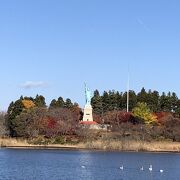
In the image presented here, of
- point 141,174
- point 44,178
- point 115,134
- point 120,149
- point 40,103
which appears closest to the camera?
point 44,178

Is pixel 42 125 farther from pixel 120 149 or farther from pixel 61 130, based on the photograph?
pixel 120 149

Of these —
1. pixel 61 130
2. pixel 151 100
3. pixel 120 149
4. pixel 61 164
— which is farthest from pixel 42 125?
pixel 61 164

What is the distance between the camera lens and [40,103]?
131125 mm

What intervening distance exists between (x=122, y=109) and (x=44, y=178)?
89.8 meters

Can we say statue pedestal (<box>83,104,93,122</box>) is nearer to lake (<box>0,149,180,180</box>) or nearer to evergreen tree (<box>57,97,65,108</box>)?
evergreen tree (<box>57,97,65,108</box>)

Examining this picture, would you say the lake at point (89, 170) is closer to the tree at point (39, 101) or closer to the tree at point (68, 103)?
the tree at point (39, 101)

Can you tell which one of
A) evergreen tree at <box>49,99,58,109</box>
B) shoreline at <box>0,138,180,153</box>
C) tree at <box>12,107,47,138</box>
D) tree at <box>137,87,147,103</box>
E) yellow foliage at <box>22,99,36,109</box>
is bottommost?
shoreline at <box>0,138,180,153</box>

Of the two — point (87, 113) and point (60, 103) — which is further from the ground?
point (60, 103)

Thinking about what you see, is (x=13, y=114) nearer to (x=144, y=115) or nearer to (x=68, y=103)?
(x=68, y=103)

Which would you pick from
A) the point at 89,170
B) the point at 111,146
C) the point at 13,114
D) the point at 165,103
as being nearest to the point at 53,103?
the point at 13,114

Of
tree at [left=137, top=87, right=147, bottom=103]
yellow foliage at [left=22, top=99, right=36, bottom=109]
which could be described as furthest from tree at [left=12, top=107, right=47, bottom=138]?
tree at [left=137, top=87, right=147, bottom=103]

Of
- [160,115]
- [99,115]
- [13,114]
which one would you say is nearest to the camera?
[13,114]

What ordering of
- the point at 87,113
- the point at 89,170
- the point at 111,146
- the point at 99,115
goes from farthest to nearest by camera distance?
the point at 99,115 → the point at 87,113 → the point at 111,146 → the point at 89,170

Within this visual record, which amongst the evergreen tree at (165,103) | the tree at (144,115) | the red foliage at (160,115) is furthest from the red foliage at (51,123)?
the evergreen tree at (165,103)
